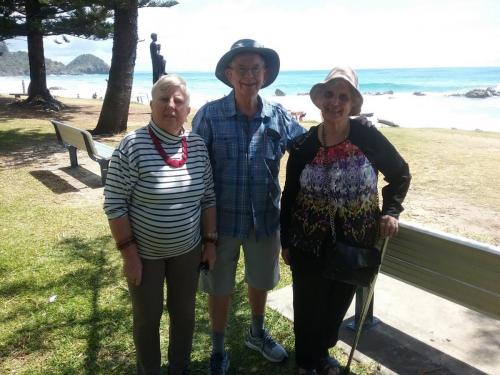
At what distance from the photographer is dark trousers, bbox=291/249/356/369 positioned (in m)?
2.40

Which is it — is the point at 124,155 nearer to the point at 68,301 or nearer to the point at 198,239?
the point at 198,239

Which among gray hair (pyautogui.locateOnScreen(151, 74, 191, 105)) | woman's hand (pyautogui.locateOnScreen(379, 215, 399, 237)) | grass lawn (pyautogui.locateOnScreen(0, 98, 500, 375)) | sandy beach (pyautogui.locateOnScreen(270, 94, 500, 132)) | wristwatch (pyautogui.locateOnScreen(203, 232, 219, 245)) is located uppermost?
gray hair (pyautogui.locateOnScreen(151, 74, 191, 105))

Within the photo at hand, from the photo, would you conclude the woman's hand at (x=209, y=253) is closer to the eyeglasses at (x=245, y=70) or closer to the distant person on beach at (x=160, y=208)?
the distant person on beach at (x=160, y=208)

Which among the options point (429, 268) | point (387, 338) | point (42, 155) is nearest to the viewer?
point (429, 268)

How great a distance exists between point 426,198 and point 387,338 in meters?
3.81

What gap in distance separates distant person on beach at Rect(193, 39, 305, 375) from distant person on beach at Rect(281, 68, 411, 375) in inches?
5.7

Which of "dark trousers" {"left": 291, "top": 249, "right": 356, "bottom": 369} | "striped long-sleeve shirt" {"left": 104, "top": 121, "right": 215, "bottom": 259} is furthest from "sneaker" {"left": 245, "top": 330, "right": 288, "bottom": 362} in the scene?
"striped long-sleeve shirt" {"left": 104, "top": 121, "right": 215, "bottom": 259}

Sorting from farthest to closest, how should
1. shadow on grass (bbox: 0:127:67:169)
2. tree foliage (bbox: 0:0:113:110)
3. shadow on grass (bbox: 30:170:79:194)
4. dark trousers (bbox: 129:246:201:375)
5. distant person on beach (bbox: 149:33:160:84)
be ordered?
tree foliage (bbox: 0:0:113:110)
shadow on grass (bbox: 0:127:67:169)
distant person on beach (bbox: 149:33:160:84)
shadow on grass (bbox: 30:170:79:194)
dark trousers (bbox: 129:246:201:375)

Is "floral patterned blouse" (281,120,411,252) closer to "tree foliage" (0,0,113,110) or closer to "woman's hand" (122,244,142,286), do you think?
"woman's hand" (122,244,142,286)

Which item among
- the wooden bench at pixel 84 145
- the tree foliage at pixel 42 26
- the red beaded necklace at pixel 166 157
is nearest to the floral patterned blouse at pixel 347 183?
the red beaded necklace at pixel 166 157

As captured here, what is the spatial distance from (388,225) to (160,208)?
1.17 metres

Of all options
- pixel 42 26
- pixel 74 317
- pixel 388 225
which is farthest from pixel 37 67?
pixel 388 225

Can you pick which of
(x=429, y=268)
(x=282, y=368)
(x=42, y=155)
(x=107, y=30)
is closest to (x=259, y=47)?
(x=429, y=268)

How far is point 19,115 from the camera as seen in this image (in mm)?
15117
